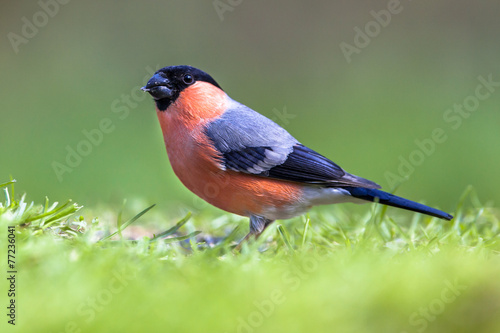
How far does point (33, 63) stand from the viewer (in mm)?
7348

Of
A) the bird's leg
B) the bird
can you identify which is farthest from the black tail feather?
the bird's leg

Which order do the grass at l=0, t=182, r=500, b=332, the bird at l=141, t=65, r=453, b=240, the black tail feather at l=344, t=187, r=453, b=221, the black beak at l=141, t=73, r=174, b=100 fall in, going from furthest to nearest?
1. the black beak at l=141, t=73, r=174, b=100
2. the bird at l=141, t=65, r=453, b=240
3. the black tail feather at l=344, t=187, r=453, b=221
4. the grass at l=0, t=182, r=500, b=332

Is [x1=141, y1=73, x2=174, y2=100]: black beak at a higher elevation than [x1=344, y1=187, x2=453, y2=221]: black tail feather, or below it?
higher

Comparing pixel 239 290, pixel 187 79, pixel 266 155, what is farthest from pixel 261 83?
pixel 239 290

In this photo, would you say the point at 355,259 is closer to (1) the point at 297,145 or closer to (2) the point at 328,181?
(2) the point at 328,181

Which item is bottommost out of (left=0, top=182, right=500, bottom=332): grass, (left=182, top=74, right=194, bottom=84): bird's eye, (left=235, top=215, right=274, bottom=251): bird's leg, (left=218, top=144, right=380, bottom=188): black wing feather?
(left=235, top=215, right=274, bottom=251): bird's leg

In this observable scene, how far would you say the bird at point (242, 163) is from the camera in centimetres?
281

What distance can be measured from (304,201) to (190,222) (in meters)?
0.73

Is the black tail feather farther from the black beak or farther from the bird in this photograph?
the black beak

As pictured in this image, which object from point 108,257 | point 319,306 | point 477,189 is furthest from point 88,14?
point 319,306

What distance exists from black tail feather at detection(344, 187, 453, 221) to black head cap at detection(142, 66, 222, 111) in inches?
41.5

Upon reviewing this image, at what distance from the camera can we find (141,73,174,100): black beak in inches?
118

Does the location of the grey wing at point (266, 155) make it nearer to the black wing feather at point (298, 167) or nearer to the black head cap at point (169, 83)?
the black wing feather at point (298, 167)

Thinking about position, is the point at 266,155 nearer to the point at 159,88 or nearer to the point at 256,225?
the point at 256,225
